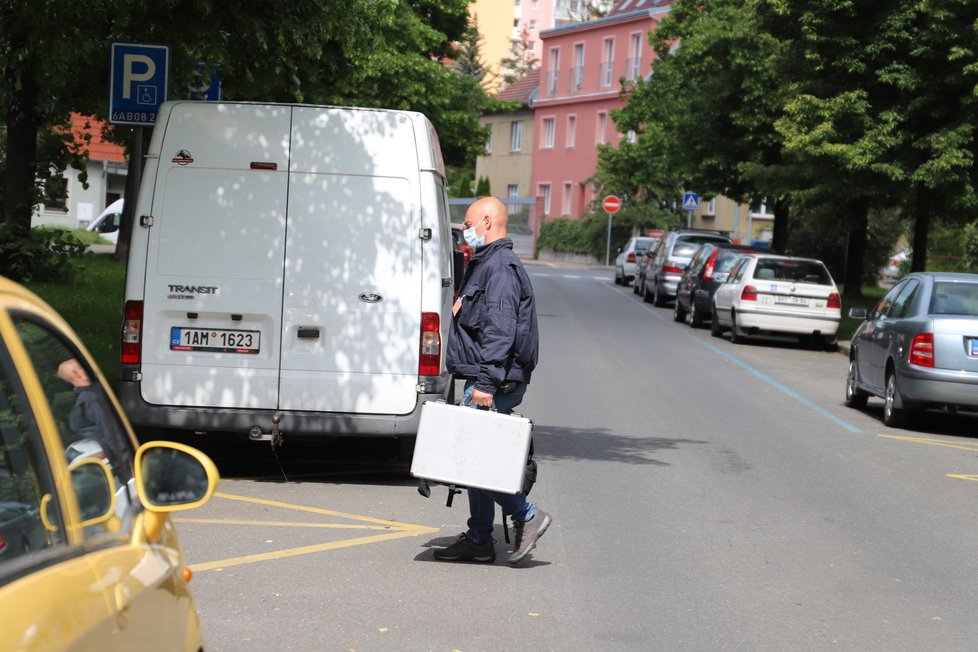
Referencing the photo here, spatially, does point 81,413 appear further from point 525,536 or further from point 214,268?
point 214,268

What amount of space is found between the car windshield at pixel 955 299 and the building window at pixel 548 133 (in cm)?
6431

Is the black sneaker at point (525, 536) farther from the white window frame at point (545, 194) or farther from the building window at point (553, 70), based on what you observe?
the building window at point (553, 70)

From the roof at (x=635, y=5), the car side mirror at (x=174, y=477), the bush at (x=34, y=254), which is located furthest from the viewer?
the roof at (x=635, y=5)

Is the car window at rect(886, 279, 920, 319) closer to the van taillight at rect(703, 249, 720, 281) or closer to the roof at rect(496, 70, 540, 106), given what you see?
the van taillight at rect(703, 249, 720, 281)

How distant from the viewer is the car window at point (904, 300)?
15.6 meters

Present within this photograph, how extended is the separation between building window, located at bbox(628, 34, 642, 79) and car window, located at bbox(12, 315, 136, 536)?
231 feet

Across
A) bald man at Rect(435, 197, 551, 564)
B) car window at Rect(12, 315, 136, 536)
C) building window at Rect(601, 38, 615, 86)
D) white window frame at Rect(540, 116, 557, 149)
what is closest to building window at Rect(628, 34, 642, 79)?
building window at Rect(601, 38, 615, 86)

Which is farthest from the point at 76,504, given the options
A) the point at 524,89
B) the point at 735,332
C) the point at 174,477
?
the point at 524,89

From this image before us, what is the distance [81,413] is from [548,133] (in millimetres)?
77173

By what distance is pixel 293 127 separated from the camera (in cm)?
980

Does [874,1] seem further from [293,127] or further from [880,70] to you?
[293,127]

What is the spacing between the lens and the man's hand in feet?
24.8

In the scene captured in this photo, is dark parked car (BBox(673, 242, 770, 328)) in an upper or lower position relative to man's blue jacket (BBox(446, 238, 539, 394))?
lower

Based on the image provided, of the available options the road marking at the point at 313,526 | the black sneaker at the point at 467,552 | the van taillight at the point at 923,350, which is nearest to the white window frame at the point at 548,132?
the van taillight at the point at 923,350
